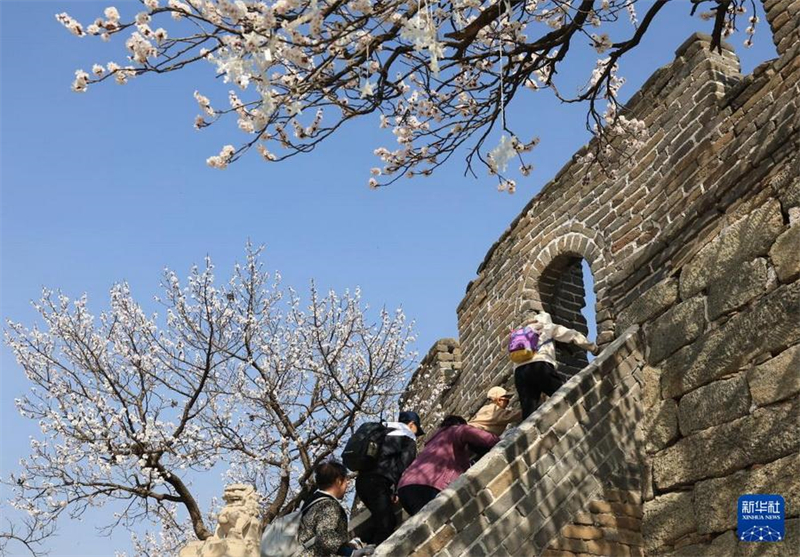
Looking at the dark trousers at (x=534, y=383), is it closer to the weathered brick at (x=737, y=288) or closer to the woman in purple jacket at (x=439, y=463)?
the woman in purple jacket at (x=439, y=463)

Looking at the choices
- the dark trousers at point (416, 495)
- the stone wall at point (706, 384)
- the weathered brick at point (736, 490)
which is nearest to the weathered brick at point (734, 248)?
the stone wall at point (706, 384)

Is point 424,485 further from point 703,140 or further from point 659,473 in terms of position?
point 703,140

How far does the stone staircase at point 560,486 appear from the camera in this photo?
4.66m

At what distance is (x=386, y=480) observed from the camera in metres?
5.99

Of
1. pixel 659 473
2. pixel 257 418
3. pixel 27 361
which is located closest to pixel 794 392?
pixel 659 473

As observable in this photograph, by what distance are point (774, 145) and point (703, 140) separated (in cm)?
402

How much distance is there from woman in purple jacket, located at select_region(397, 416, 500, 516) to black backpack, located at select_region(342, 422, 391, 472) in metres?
0.29

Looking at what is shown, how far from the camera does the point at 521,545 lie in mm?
4793

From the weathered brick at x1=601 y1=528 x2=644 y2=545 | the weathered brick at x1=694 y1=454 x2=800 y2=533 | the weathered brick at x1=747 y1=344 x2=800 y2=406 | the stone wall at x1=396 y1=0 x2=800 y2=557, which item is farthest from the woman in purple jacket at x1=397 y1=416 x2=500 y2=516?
the weathered brick at x1=747 y1=344 x2=800 y2=406

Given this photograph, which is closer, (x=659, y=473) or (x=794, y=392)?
(x=794, y=392)

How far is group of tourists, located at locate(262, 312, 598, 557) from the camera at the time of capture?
490 cm

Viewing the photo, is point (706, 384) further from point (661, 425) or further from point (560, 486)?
point (560, 486)

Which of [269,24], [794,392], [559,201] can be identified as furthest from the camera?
[559,201]

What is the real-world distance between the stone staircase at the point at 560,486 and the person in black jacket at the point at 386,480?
1.27m
